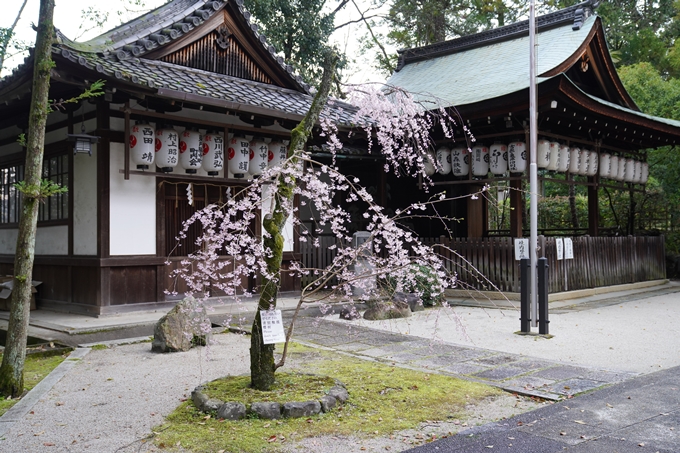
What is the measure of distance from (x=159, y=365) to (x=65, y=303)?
4867 millimetres

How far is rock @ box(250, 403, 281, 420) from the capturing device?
4621 mm

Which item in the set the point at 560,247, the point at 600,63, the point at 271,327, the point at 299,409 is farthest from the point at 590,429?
the point at 600,63

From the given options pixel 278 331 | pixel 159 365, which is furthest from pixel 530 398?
pixel 159 365

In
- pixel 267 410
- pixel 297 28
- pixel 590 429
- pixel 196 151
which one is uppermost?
pixel 297 28

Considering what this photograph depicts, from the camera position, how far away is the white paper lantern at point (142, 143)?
1016 centimetres

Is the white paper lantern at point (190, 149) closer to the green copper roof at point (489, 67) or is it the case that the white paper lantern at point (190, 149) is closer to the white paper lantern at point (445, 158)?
the green copper roof at point (489, 67)

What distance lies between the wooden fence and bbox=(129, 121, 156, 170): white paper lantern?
16.6 ft

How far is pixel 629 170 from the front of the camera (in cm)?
1580

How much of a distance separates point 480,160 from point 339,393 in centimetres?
947

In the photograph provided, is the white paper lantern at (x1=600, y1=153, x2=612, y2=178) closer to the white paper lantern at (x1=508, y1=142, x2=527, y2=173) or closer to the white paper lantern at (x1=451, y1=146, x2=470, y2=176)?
the white paper lantern at (x1=508, y1=142, x2=527, y2=173)

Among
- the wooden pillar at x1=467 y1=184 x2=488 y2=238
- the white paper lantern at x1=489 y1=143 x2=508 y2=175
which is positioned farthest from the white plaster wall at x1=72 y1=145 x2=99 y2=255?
the wooden pillar at x1=467 y1=184 x2=488 y2=238

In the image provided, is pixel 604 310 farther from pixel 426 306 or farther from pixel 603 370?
pixel 603 370

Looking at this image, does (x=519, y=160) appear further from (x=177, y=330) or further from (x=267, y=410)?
(x=267, y=410)

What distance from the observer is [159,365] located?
686 cm
